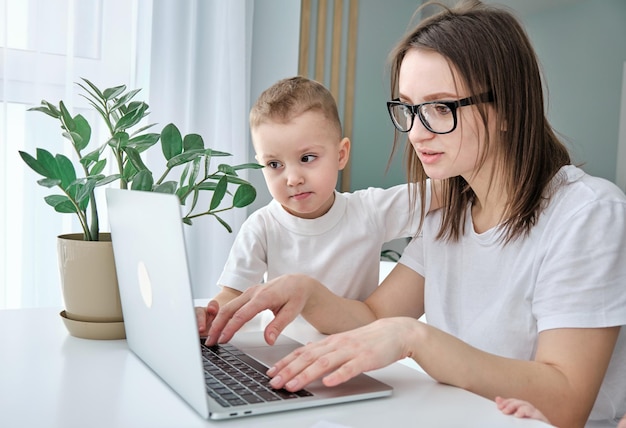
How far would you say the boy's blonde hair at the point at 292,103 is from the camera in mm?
1574

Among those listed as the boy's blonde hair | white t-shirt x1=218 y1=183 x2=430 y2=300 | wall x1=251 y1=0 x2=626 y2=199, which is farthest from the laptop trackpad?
wall x1=251 y1=0 x2=626 y2=199

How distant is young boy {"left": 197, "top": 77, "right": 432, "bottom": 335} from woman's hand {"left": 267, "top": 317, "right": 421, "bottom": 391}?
25.0 inches

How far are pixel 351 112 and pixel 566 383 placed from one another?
2.55 m

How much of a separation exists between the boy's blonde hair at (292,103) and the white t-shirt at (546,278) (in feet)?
1.35

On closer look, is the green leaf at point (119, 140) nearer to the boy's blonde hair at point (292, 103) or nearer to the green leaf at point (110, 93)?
the green leaf at point (110, 93)

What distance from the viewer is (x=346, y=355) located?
84cm

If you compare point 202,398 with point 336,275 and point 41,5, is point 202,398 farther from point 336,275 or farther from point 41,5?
point 41,5

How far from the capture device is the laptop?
72 centimetres

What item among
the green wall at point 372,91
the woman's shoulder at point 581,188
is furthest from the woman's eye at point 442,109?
the green wall at point 372,91

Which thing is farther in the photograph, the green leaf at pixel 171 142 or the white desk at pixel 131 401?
the green leaf at pixel 171 142

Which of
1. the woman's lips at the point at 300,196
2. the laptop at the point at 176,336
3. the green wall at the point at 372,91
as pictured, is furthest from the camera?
the green wall at the point at 372,91

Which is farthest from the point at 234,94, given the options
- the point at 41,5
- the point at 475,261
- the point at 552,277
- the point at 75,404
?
the point at 75,404

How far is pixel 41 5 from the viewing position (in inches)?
104

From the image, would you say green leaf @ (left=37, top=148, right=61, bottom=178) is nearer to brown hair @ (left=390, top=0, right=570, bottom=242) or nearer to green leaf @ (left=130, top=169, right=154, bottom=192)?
green leaf @ (left=130, top=169, right=154, bottom=192)
